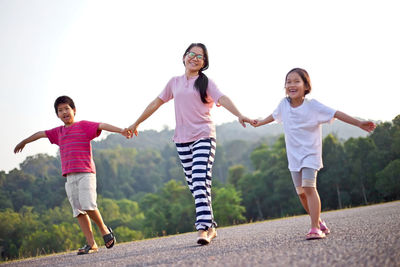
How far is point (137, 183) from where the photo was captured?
295 feet

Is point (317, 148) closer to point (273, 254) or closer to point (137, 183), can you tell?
point (273, 254)

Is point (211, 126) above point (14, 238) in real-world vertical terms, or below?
above

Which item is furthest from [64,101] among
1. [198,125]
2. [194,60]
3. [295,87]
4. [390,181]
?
[390,181]

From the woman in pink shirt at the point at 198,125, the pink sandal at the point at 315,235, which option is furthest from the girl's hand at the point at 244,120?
the pink sandal at the point at 315,235

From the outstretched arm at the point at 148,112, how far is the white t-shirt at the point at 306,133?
1.76 m

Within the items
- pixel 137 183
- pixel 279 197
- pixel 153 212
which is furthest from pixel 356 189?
pixel 137 183

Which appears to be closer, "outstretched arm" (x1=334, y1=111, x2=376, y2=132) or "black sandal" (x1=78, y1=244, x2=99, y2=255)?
"outstretched arm" (x1=334, y1=111, x2=376, y2=132)

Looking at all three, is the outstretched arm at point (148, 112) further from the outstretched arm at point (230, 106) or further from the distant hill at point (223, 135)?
the distant hill at point (223, 135)

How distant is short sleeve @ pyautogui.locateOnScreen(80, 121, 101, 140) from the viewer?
18.4 ft

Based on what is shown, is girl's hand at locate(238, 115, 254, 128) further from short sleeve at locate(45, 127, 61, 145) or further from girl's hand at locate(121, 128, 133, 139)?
short sleeve at locate(45, 127, 61, 145)

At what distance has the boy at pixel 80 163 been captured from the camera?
5.41 metres

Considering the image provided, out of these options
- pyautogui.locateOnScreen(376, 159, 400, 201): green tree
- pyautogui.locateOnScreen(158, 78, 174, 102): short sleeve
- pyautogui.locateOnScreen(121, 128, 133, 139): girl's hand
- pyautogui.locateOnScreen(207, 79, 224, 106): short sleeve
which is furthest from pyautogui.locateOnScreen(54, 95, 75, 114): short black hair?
pyautogui.locateOnScreen(376, 159, 400, 201): green tree

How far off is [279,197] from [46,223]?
26419 mm

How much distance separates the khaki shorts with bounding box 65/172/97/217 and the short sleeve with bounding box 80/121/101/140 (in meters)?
0.51
